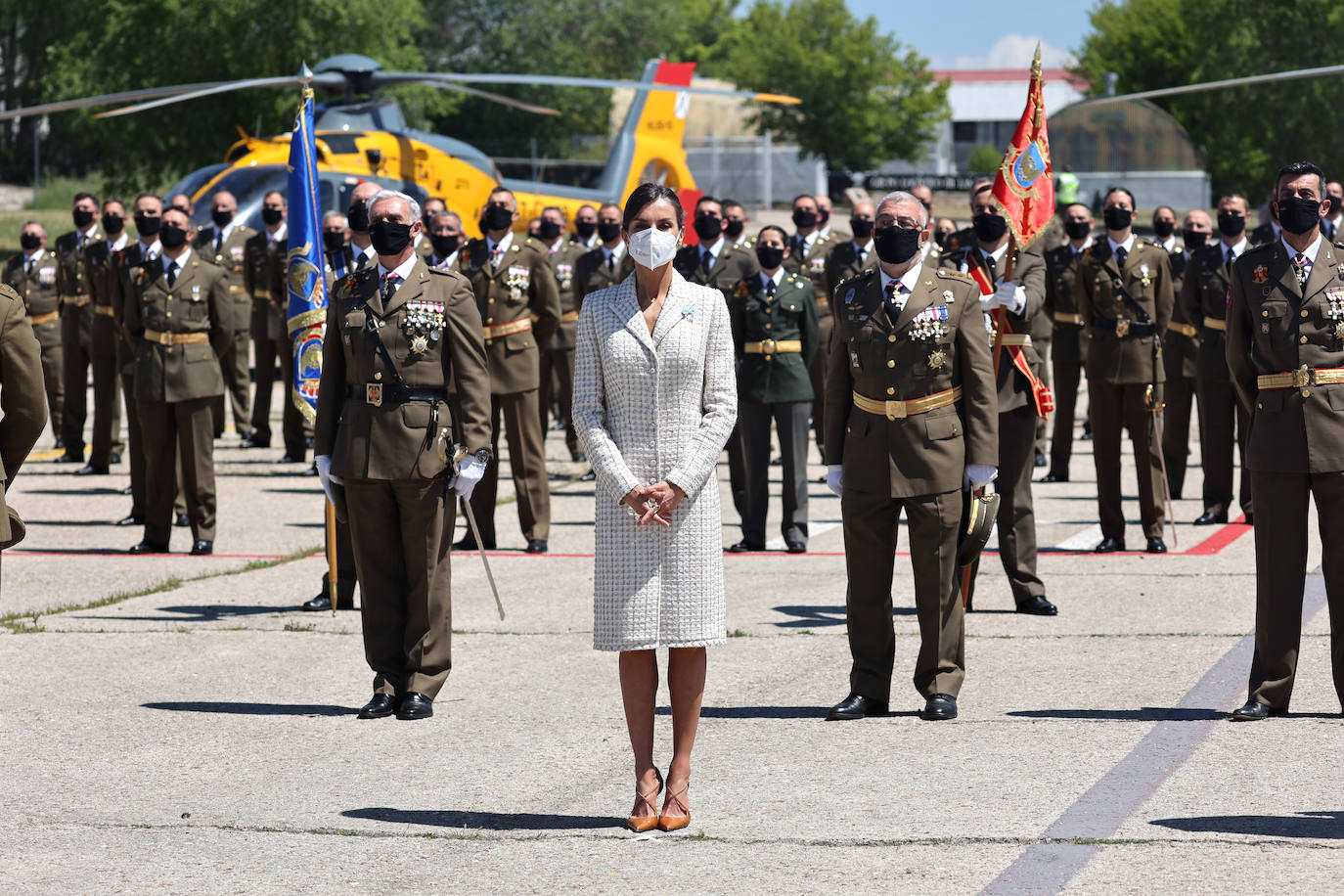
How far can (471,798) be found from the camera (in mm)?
5938

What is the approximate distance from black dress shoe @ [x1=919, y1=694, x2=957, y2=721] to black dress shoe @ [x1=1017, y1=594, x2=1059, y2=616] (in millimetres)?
2249

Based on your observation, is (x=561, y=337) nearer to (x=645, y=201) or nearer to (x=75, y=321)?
(x=75, y=321)

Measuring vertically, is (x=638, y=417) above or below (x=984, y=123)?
below

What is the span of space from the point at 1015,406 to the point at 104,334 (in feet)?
27.3

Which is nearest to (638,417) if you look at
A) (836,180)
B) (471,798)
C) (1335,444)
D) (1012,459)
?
(471,798)

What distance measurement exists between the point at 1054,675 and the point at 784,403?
3958mm

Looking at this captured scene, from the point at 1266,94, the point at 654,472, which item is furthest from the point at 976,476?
the point at 1266,94

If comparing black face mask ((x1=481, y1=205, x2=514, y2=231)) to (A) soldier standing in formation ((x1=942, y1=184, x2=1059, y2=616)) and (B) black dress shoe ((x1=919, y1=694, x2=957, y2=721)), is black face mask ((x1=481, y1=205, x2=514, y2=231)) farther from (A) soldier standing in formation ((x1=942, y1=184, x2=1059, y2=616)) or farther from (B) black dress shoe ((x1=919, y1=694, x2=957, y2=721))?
(B) black dress shoe ((x1=919, y1=694, x2=957, y2=721))

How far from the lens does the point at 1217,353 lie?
12.0 m

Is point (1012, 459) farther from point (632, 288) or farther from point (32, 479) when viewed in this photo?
point (32, 479)

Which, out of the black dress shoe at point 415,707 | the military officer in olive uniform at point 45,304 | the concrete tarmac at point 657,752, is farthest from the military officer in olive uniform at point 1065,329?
the military officer in olive uniform at point 45,304

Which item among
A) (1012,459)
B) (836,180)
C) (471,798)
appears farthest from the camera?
(836,180)

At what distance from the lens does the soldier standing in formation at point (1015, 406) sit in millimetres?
8906

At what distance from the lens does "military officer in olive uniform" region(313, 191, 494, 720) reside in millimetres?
7234
